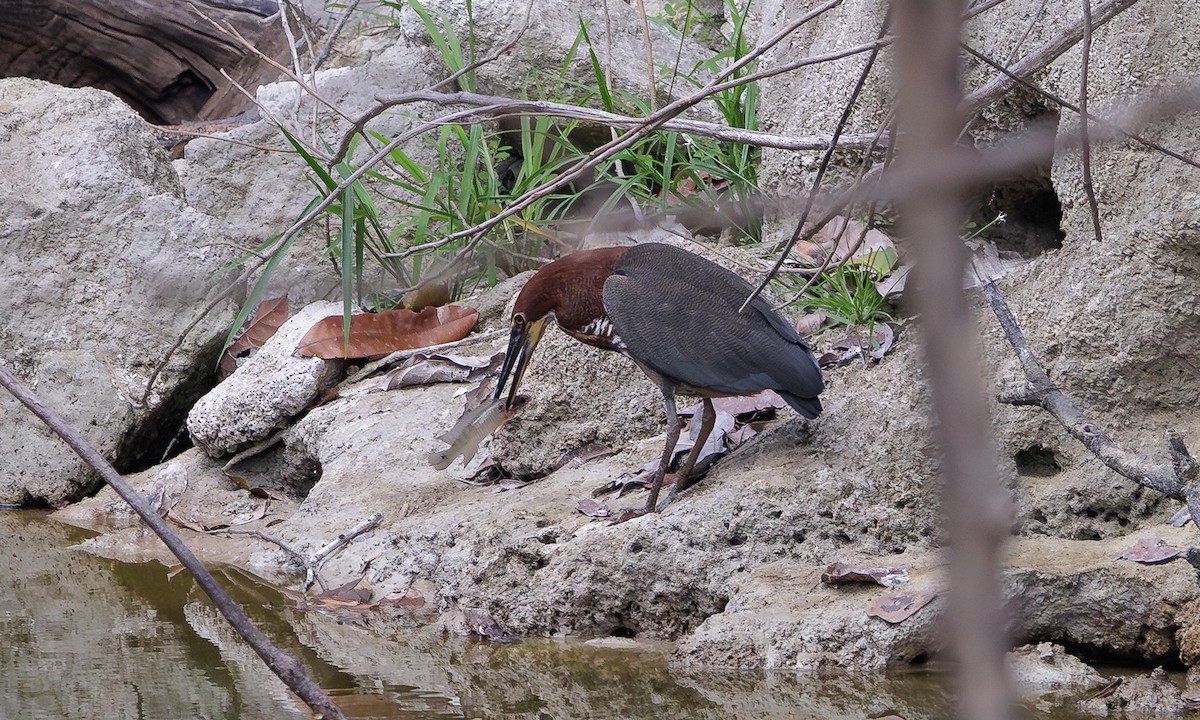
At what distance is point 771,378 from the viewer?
3.58 meters

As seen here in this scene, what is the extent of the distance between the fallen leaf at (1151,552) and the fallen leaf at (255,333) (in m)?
3.93

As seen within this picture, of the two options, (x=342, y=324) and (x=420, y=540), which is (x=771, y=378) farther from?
(x=342, y=324)

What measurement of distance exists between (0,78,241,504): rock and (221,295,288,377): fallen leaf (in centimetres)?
9

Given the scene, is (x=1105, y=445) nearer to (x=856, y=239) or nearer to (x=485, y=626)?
(x=485, y=626)

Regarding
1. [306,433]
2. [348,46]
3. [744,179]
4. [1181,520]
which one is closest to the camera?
[1181,520]

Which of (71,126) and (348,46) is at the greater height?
(348,46)

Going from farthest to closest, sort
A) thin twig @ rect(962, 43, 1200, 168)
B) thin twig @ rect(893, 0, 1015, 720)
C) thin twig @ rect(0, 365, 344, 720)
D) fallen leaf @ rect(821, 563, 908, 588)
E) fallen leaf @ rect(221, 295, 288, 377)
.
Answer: fallen leaf @ rect(221, 295, 288, 377)
fallen leaf @ rect(821, 563, 908, 588)
thin twig @ rect(962, 43, 1200, 168)
thin twig @ rect(0, 365, 344, 720)
thin twig @ rect(893, 0, 1015, 720)

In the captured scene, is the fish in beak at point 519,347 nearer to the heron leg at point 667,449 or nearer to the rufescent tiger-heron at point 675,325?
the rufescent tiger-heron at point 675,325

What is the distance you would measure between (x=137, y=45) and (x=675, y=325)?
16.4ft

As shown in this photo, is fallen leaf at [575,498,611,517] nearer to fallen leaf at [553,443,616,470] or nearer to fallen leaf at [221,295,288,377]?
fallen leaf at [553,443,616,470]

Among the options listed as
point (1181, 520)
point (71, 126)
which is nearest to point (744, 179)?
point (1181, 520)

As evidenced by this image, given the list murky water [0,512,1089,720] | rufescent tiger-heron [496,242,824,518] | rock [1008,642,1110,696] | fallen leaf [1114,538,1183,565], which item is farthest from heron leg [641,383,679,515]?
fallen leaf [1114,538,1183,565]

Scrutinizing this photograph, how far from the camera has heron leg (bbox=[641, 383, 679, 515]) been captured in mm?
3655

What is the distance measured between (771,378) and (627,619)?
2.57 ft
